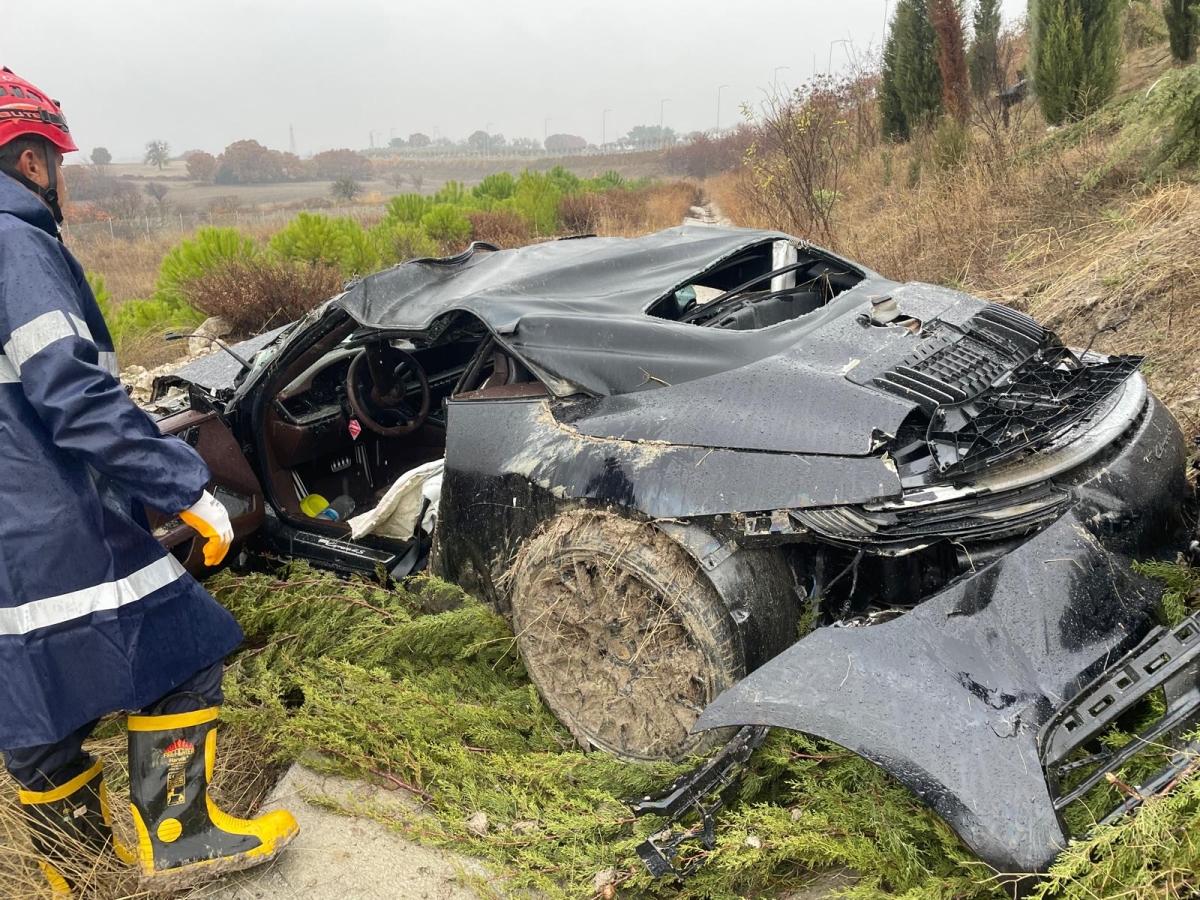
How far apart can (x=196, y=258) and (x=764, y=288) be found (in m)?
8.28

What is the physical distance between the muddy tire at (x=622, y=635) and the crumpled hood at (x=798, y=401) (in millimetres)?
314

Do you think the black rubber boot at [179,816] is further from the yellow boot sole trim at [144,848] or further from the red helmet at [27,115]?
the red helmet at [27,115]

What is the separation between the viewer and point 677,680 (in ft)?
7.59

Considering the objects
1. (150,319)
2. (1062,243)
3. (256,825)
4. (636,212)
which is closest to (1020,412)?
(256,825)

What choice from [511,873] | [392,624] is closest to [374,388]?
[392,624]

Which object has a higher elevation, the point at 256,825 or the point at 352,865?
the point at 256,825

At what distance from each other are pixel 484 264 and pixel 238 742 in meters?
2.10

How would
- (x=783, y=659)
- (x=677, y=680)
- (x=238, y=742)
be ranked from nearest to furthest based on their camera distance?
(x=783, y=659)
(x=677, y=680)
(x=238, y=742)

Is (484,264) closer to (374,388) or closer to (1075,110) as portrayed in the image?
(374,388)

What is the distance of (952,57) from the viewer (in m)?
10.4

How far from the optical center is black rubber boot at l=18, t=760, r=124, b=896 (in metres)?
2.23

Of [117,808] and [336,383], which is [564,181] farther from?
[117,808]

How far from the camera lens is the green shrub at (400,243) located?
11547 millimetres

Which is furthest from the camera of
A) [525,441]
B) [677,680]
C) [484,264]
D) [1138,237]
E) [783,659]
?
[1138,237]
